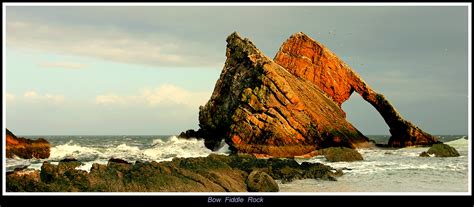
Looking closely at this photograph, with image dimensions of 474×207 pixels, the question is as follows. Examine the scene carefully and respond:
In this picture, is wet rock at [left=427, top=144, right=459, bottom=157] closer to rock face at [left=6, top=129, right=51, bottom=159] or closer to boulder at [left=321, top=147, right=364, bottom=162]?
boulder at [left=321, top=147, right=364, bottom=162]

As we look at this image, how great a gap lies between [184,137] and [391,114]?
16.1 m

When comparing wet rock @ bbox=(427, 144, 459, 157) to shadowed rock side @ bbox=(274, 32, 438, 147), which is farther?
shadowed rock side @ bbox=(274, 32, 438, 147)

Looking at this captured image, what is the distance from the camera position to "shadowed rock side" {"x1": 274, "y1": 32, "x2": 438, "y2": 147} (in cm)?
3075

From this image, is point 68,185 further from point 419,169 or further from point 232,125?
point 232,125

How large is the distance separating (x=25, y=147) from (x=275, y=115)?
44.2 feet

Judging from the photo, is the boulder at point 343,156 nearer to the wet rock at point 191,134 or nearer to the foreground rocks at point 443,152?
the foreground rocks at point 443,152

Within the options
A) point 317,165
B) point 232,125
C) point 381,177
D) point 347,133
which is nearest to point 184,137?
point 232,125

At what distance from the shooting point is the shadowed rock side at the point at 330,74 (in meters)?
30.8

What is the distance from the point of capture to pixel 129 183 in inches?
438

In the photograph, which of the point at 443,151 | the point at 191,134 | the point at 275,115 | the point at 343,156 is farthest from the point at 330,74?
the point at 191,134

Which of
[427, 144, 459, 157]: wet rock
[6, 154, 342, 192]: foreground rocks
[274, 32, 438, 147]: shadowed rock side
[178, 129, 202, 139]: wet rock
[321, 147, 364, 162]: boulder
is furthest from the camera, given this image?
[178, 129, 202, 139]: wet rock

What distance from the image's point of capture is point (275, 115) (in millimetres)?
25500

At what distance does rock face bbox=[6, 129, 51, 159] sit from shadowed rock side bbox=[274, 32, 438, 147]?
55.1 feet

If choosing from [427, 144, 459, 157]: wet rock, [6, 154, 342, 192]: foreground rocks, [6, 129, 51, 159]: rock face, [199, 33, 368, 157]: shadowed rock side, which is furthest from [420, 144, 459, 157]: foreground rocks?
[6, 129, 51, 159]: rock face
